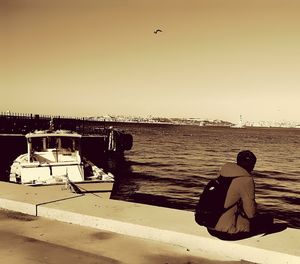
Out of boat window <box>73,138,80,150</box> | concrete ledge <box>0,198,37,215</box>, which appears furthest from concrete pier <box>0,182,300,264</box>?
boat window <box>73,138,80,150</box>

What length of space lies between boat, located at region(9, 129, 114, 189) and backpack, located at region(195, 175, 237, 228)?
34.3ft

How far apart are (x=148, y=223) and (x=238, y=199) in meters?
1.33

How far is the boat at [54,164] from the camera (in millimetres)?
16484

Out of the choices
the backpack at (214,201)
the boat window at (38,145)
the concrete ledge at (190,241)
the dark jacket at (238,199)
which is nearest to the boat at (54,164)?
the boat window at (38,145)

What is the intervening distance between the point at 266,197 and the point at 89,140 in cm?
2443

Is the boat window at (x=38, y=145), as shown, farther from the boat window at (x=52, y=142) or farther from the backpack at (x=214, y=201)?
the backpack at (x=214, y=201)

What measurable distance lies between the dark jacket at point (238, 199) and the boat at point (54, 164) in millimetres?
10668

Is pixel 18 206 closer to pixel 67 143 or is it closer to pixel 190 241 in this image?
pixel 190 241

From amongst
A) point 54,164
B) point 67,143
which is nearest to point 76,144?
point 67,143

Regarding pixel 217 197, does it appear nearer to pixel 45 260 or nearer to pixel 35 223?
pixel 45 260

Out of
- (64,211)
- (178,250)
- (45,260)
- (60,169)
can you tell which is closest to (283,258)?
(178,250)

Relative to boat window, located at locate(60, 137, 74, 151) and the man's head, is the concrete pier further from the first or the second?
boat window, located at locate(60, 137, 74, 151)

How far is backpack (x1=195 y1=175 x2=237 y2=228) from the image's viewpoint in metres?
4.94

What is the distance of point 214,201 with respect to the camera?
501 centimetres
